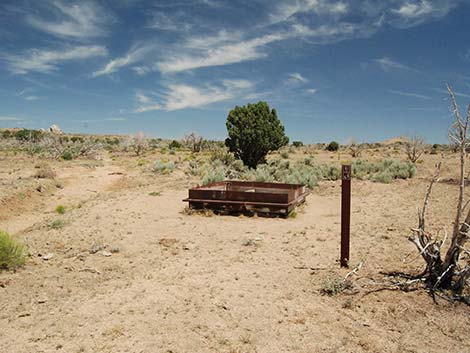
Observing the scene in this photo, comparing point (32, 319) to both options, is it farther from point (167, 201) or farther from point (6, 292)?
point (167, 201)

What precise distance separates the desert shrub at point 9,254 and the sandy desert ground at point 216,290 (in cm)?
18

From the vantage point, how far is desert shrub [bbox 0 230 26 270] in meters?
6.29

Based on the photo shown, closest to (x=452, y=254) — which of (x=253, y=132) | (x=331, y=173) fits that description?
(x=331, y=173)

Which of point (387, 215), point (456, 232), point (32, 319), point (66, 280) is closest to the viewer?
point (32, 319)

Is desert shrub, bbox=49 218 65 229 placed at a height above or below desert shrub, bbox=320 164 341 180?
below

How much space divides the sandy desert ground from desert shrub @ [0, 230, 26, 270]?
0.60 ft

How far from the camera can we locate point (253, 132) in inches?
893

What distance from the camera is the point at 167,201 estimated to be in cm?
1302

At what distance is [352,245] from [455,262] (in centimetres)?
257

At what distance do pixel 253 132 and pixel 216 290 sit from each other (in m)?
17.8

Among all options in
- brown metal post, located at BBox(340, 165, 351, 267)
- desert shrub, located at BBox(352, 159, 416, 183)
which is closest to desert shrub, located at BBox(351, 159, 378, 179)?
desert shrub, located at BBox(352, 159, 416, 183)

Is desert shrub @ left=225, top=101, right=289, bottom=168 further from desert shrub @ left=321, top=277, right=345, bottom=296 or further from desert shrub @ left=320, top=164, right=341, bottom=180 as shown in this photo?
desert shrub @ left=321, top=277, right=345, bottom=296

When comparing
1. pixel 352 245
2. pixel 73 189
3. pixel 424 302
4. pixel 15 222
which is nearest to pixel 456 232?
pixel 424 302

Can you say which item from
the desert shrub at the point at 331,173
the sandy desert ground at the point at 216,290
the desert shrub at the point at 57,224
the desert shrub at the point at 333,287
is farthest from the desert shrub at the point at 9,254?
the desert shrub at the point at 331,173
